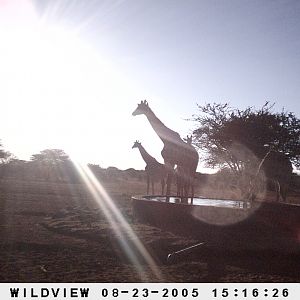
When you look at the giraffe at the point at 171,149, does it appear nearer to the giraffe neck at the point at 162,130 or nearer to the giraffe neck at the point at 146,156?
the giraffe neck at the point at 162,130

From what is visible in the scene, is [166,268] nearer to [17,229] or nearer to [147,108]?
[17,229]

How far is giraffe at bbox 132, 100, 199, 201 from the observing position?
Answer: 11.1 meters

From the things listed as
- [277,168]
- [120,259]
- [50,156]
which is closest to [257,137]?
[277,168]

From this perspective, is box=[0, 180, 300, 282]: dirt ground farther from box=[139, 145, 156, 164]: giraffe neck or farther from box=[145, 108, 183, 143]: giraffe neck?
box=[139, 145, 156, 164]: giraffe neck

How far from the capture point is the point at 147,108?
12008 mm

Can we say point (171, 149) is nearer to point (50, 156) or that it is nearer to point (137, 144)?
point (137, 144)

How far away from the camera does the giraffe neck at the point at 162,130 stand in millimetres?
11281

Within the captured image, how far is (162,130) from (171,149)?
2.51ft

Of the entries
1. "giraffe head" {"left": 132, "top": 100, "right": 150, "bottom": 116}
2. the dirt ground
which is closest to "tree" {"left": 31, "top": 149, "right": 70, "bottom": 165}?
"giraffe head" {"left": 132, "top": 100, "right": 150, "bottom": 116}

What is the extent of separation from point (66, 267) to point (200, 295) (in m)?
2.06

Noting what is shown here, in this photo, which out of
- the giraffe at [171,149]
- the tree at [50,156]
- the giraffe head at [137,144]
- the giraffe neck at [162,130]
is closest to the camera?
the giraffe at [171,149]

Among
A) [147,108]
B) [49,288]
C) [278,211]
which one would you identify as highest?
[147,108]

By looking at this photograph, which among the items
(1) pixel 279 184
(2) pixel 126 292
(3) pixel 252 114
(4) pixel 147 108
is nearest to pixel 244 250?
(2) pixel 126 292

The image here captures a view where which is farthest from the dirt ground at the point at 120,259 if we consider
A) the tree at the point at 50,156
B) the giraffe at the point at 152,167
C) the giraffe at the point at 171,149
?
the tree at the point at 50,156
